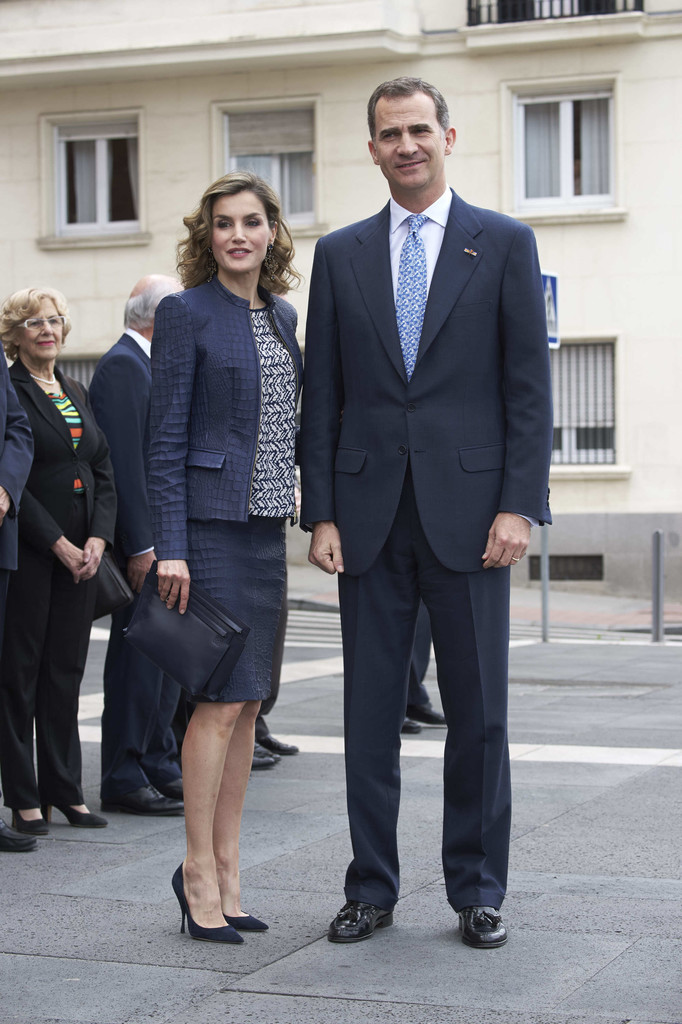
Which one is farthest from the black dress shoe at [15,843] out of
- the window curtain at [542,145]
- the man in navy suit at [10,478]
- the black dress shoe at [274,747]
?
the window curtain at [542,145]

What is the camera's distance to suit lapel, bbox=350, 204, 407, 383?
4012 mm

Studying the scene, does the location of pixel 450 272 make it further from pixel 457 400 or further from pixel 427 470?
pixel 427 470

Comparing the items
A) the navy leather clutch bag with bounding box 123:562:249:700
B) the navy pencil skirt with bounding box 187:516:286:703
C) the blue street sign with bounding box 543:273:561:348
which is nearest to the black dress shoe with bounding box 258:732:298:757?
the navy pencil skirt with bounding box 187:516:286:703

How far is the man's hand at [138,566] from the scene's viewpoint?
19.5ft

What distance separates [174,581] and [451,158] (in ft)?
57.3

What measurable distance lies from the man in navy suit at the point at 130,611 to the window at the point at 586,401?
14466mm

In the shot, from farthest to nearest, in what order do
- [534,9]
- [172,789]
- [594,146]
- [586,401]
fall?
[594,146] < [586,401] < [534,9] < [172,789]

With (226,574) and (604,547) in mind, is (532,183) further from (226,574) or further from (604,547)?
(226,574)

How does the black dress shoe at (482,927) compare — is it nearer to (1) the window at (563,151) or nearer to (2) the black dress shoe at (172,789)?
(2) the black dress shoe at (172,789)

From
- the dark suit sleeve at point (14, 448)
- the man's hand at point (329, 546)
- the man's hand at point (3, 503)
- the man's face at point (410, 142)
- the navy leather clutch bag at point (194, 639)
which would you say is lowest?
the navy leather clutch bag at point (194, 639)

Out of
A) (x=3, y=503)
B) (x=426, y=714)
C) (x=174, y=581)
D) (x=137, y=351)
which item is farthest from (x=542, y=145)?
(x=174, y=581)

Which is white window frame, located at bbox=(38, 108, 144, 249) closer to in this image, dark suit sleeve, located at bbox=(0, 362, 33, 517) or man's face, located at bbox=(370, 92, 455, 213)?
dark suit sleeve, located at bbox=(0, 362, 33, 517)

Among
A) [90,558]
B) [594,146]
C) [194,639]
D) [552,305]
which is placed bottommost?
[194,639]

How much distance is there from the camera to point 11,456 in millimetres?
5078
